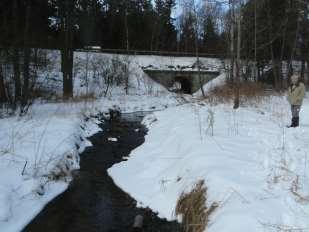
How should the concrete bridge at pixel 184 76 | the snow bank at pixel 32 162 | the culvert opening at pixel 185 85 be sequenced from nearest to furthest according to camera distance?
the snow bank at pixel 32 162, the concrete bridge at pixel 184 76, the culvert opening at pixel 185 85

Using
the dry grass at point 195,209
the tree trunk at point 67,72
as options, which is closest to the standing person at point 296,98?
the dry grass at point 195,209

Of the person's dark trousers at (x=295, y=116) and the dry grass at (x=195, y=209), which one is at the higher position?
the person's dark trousers at (x=295, y=116)

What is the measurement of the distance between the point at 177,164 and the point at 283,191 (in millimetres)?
2996

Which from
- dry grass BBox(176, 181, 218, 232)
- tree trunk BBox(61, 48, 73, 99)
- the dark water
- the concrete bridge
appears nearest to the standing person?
the dark water

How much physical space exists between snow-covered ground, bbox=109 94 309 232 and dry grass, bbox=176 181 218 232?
14 cm

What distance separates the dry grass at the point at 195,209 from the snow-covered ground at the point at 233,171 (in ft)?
0.45

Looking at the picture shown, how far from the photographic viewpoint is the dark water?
6977 mm

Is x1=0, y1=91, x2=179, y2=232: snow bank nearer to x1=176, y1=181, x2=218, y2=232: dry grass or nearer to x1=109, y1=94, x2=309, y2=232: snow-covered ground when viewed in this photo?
x1=109, y1=94, x2=309, y2=232: snow-covered ground

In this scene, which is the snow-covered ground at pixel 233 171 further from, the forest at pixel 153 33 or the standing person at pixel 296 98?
the forest at pixel 153 33

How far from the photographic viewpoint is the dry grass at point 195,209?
621cm

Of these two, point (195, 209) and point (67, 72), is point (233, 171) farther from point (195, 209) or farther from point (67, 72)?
point (67, 72)

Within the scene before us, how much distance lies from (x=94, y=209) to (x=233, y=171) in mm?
2706

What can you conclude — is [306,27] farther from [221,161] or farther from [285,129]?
[221,161]

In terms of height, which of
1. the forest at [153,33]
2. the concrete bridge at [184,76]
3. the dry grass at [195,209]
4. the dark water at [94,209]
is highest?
the forest at [153,33]
